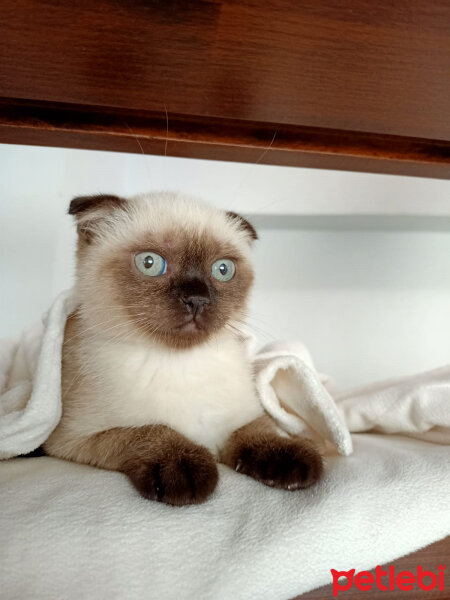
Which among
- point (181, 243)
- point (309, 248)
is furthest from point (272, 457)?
point (309, 248)

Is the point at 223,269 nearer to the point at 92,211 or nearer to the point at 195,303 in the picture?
the point at 195,303

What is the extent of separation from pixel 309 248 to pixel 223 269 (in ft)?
3.20

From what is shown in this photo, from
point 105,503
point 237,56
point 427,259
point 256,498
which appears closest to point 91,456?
point 105,503

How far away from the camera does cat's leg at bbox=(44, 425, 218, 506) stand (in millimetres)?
743

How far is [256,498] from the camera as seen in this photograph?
764 millimetres

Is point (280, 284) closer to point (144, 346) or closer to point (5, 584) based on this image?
point (144, 346)

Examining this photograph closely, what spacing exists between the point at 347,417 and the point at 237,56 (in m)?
0.69

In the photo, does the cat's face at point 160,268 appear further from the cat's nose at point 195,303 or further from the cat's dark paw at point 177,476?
the cat's dark paw at point 177,476

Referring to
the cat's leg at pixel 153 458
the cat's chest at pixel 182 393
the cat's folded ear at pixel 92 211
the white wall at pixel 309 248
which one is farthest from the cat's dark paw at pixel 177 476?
the white wall at pixel 309 248

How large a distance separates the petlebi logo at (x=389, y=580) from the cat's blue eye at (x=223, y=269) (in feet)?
1.67

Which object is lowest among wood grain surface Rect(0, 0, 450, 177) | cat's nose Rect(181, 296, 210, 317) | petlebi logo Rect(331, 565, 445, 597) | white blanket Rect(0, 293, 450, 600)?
petlebi logo Rect(331, 565, 445, 597)

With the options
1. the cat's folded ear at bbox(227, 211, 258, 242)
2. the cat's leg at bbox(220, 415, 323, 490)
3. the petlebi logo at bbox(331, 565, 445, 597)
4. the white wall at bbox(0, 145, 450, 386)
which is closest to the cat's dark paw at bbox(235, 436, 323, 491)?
the cat's leg at bbox(220, 415, 323, 490)

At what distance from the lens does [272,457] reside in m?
0.85

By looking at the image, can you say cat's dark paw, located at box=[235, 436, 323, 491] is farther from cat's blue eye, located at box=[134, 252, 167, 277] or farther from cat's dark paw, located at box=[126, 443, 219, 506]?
cat's blue eye, located at box=[134, 252, 167, 277]
